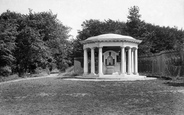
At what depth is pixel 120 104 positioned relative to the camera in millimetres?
8781

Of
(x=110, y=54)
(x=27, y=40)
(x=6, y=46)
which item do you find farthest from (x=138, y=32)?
(x=6, y=46)

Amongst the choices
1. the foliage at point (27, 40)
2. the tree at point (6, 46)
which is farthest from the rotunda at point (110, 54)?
the foliage at point (27, 40)

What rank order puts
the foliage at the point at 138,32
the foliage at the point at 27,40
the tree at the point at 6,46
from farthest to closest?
the foliage at the point at 138,32, the foliage at the point at 27,40, the tree at the point at 6,46

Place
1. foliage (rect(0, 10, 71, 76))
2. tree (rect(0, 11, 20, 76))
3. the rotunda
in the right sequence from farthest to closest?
foliage (rect(0, 10, 71, 76))
tree (rect(0, 11, 20, 76))
the rotunda

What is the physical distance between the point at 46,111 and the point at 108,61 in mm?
22120

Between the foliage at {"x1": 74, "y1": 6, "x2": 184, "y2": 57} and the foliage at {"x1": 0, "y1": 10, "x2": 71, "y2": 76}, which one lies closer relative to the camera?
the foliage at {"x1": 0, "y1": 10, "x2": 71, "y2": 76}

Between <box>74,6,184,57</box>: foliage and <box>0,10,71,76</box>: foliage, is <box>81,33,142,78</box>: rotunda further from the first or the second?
<box>74,6,184,57</box>: foliage

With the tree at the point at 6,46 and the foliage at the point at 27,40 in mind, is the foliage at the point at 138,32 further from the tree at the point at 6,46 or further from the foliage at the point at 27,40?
the tree at the point at 6,46

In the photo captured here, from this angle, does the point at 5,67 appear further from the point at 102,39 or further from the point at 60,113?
the point at 60,113

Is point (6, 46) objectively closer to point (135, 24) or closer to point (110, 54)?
point (110, 54)

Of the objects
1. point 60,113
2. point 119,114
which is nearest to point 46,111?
point 60,113

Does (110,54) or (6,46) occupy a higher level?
(6,46)

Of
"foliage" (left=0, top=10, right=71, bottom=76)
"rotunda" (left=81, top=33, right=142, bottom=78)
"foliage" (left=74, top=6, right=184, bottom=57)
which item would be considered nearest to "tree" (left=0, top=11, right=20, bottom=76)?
"foliage" (left=0, top=10, right=71, bottom=76)

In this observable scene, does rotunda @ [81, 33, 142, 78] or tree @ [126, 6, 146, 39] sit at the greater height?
tree @ [126, 6, 146, 39]
